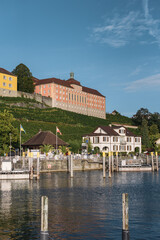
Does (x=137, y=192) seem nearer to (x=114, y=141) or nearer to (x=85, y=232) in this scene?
(x=85, y=232)

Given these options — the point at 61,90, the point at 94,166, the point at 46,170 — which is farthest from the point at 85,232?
the point at 61,90

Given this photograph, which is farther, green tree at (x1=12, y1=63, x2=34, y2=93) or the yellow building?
green tree at (x1=12, y1=63, x2=34, y2=93)

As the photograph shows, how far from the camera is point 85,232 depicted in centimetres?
2194

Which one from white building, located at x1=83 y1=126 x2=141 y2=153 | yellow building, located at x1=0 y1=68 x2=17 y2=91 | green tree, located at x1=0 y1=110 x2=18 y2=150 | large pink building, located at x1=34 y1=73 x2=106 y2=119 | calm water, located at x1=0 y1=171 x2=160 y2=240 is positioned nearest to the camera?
calm water, located at x1=0 y1=171 x2=160 y2=240

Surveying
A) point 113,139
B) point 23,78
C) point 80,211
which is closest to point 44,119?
point 113,139

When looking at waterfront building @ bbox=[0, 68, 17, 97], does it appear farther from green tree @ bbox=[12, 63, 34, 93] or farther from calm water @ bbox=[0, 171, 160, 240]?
calm water @ bbox=[0, 171, 160, 240]

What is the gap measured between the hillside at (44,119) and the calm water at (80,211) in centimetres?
4873

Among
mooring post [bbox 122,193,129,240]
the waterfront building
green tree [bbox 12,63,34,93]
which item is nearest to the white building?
the waterfront building

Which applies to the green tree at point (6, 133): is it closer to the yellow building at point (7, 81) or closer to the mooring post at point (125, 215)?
the yellow building at point (7, 81)

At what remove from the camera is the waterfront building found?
12356 cm

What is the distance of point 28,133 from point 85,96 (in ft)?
236

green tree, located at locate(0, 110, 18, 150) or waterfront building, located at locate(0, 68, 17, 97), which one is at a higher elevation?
waterfront building, located at locate(0, 68, 17, 97)

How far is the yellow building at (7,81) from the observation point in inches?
4860

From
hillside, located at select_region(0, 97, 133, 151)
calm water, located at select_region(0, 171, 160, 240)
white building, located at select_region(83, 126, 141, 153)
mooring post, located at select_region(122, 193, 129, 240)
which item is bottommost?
calm water, located at select_region(0, 171, 160, 240)
